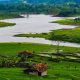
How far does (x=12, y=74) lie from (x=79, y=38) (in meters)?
49.7

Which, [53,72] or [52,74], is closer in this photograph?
[52,74]

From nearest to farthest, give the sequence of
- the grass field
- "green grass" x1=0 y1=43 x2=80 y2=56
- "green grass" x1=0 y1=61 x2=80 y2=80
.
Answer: "green grass" x1=0 y1=61 x2=80 y2=80 < the grass field < "green grass" x1=0 y1=43 x2=80 y2=56

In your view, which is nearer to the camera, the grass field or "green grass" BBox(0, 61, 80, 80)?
"green grass" BBox(0, 61, 80, 80)

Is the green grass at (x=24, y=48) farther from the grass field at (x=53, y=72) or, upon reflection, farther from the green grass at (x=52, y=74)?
the green grass at (x=52, y=74)

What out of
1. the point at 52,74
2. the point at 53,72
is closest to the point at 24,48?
the point at 53,72

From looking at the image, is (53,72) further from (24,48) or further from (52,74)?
(24,48)

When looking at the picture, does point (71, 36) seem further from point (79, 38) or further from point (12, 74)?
point (12, 74)

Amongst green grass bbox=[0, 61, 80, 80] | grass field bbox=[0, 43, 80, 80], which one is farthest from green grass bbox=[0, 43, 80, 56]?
green grass bbox=[0, 61, 80, 80]

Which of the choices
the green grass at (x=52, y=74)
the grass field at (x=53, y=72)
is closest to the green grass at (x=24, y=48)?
the grass field at (x=53, y=72)

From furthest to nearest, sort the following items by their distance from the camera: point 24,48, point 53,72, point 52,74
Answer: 1. point 24,48
2. point 53,72
3. point 52,74

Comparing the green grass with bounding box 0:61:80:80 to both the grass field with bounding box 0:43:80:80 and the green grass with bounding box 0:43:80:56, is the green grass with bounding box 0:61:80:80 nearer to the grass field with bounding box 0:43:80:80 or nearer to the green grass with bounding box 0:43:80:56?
the grass field with bounding box 0:43:80:80

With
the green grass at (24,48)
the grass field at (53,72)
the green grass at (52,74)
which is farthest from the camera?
the green grass at (24,48)

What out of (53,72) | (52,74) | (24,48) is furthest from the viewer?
(24,48)

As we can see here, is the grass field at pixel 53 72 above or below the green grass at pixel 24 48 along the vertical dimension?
below
